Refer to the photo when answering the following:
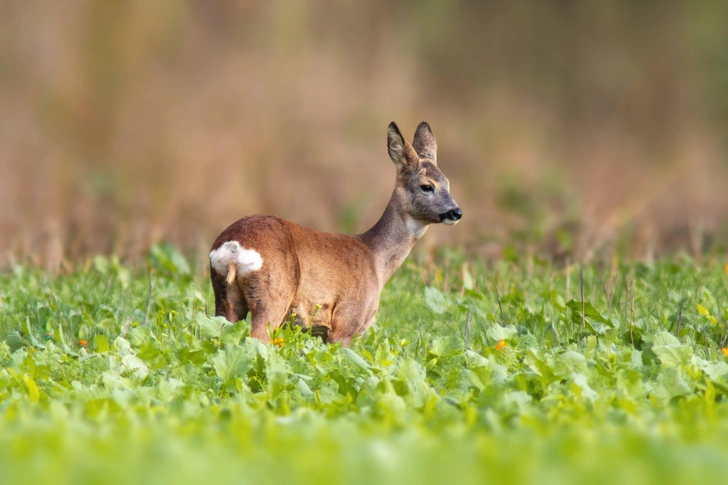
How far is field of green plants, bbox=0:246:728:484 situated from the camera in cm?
267

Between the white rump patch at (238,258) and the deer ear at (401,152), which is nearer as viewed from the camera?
the white rump patch at (238,258)

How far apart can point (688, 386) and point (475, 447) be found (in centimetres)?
180

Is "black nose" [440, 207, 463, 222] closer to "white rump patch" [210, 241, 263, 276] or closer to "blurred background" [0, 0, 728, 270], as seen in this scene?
"white rump patch" [210, 241, 263, 276]

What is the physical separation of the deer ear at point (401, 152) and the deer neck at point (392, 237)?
206 millimetres

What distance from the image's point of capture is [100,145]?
45.5 ft

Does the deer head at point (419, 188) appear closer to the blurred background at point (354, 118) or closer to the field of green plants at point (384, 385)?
the field of green plants at point (384, 385)

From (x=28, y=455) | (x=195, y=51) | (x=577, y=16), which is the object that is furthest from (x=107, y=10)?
→ (x=28, y=455)

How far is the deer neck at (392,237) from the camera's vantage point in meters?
7.00

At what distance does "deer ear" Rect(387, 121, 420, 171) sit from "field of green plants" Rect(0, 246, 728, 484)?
0.85 m

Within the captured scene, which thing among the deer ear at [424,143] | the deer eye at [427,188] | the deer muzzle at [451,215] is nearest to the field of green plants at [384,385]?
the deer muzzle at [451,215]

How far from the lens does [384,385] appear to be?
446 cm

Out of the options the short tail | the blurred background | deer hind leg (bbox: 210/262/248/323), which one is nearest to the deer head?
deer hind leg (bbox: 210/262/248/323)

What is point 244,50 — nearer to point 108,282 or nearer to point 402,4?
point 402,4

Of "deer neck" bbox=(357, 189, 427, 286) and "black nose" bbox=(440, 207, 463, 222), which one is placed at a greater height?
"black nose" bbox=(440, 207, 463, 222)
